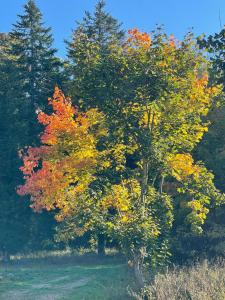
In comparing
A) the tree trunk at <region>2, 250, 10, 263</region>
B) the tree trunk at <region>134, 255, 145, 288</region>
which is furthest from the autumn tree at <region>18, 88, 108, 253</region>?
the tree trunk at <region>2, 250, 10, 263</region>

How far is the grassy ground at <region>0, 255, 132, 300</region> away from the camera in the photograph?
14.9 m

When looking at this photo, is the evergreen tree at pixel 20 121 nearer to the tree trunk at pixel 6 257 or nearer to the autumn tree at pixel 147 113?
the tree trunk at pixel 6 257

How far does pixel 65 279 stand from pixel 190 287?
8823 mm

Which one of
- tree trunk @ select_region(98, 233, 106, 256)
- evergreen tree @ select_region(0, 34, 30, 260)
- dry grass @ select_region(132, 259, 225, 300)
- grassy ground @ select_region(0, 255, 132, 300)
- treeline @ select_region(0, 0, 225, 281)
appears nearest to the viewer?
dry grass @ select_region(132, 259, 225, 300)

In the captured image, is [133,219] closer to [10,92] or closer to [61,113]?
[61,113]

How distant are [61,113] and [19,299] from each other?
7254 millimetres

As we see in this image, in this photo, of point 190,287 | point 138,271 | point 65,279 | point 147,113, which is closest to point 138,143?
point 147,113

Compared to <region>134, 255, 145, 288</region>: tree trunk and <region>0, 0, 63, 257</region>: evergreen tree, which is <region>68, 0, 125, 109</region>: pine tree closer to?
<region>134, 255, 145, 288</region>: tree trunk

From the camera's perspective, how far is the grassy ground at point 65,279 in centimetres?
1488

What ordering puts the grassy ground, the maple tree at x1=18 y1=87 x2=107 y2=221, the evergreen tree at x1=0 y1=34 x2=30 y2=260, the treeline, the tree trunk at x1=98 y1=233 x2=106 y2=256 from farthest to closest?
the evergreen tree at x1=0 y1=34 x2=30 y2=260
the tree trunk at x1=98 y1=233 x2=106 y2=256
the grassy ground
the maple tree at x1=18 y1=87 x2=107 y2=221
the treeline

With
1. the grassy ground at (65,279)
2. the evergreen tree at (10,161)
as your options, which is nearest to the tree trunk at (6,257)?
the evergreen tree at (10,161)

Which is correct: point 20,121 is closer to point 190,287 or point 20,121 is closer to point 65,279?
point 65,279

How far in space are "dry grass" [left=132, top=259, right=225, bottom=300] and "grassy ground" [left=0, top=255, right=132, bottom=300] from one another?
4.92 ft

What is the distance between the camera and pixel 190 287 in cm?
1119
